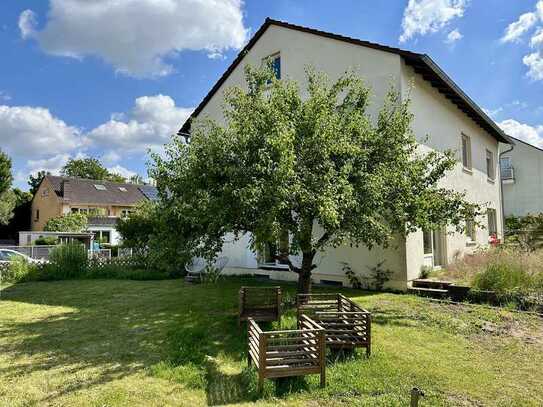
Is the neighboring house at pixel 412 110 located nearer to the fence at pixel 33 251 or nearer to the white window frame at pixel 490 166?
the white window frame at pixel 490 166

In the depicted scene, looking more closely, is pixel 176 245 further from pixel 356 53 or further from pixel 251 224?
pixel 356 53

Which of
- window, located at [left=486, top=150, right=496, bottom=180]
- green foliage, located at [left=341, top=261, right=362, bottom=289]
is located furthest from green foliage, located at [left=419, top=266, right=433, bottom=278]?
window, located at [left=486, top=150, right=496, bottom=180]

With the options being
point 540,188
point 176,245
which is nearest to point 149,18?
point 176,245

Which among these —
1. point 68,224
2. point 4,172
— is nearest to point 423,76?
point 68,224

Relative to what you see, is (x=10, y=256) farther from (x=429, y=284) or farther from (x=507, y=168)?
(x=507, y=168)

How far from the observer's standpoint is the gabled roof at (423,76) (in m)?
11.8

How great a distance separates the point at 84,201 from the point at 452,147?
38.4m

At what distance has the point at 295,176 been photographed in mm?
7168

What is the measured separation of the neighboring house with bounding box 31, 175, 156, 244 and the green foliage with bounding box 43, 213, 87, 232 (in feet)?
5.54

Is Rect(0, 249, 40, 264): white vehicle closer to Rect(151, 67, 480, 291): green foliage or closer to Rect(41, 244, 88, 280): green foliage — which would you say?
Rect(41, 244, 88, 280): green foliage

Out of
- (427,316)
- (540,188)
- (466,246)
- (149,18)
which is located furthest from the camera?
(540,188)

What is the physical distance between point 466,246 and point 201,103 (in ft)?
42.8

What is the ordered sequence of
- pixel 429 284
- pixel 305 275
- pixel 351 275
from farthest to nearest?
pixel 351 275 → pixel 429 284 → pixel 305 275

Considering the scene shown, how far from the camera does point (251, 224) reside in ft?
25.0
